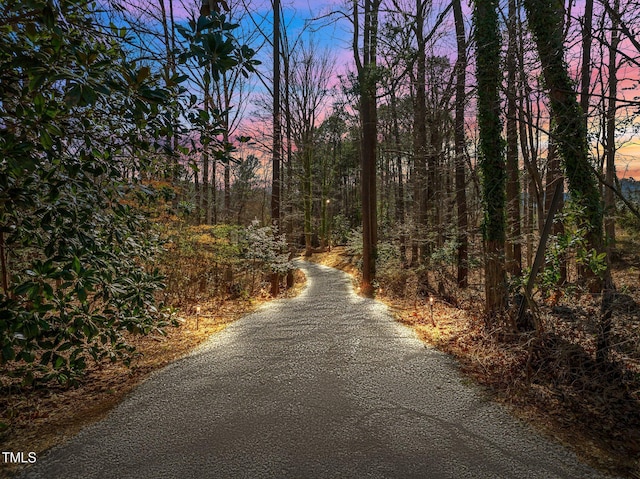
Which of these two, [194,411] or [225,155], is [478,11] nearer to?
[225,155]

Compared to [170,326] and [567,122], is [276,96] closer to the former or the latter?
[170,326]

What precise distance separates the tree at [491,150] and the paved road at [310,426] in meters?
1.78

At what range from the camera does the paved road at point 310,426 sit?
2346mm

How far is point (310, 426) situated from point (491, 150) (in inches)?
202

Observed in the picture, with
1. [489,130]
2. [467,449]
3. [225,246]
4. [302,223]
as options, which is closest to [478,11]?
[489,130]

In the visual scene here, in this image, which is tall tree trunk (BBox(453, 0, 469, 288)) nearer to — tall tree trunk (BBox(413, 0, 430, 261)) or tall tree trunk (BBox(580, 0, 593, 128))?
tall tree trunk (BBox(413, 0, 430, 261))

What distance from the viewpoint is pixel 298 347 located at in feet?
16.3

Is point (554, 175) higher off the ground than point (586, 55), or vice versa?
point (586, 55)

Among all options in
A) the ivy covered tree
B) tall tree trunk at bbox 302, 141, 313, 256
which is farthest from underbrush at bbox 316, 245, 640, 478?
tall tree trunk at bbox 302, 141, 313, 256

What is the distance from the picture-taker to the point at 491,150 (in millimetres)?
5316

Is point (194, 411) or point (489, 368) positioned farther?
point (489, 368)

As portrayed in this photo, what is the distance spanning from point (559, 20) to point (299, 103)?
716 inches

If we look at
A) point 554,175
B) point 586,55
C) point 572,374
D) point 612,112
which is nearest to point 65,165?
point 572,374

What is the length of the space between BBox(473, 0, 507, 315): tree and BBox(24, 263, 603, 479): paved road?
1.78m
